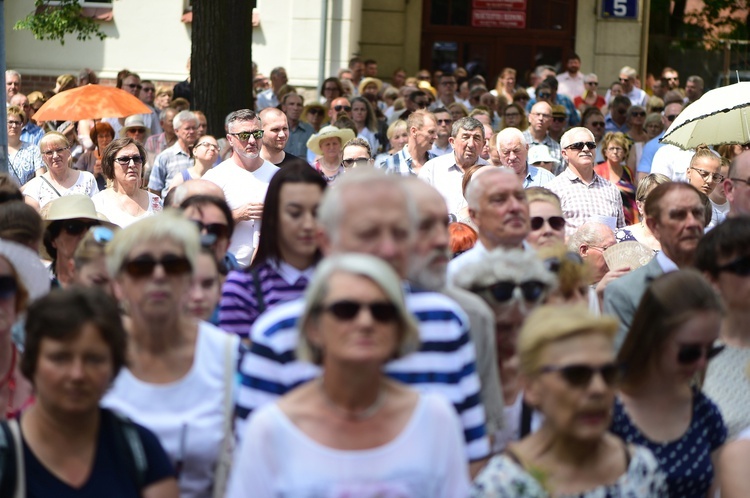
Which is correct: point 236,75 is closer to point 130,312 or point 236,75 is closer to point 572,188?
point 572,188

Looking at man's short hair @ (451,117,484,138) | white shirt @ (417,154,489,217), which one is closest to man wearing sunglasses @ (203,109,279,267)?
white shirt @ (417,154,489,217)

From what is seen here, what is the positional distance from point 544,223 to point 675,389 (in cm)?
197

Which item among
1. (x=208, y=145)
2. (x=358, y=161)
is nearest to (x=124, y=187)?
(x=208, y=145)

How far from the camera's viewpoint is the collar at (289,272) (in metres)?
5.20

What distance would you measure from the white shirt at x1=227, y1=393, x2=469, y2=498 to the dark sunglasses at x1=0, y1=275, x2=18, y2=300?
1.59 meters

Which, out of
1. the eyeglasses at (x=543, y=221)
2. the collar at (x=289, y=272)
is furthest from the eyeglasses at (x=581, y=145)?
the collar at (x=289, y=272)

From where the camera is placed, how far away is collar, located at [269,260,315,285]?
5.20 metres

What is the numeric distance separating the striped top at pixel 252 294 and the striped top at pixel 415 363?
912 millimetres

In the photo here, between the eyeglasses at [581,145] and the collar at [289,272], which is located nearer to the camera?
the collar at [289,272]

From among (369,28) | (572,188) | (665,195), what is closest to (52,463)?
(665,195)

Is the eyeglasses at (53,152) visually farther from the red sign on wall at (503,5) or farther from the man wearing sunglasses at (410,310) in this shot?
the red sign on wall at (503,5)

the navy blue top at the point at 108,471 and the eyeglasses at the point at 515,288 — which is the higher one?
the eyeglasses at the point at 515,288

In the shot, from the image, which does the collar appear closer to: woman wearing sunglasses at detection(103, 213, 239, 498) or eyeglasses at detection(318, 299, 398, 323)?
woman wearing sunglasses at detection(103, 213, 239, 498)

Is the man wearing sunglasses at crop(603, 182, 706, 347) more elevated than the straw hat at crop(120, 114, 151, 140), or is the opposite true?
the straw hat at crop(120, 114, 151, 140)
